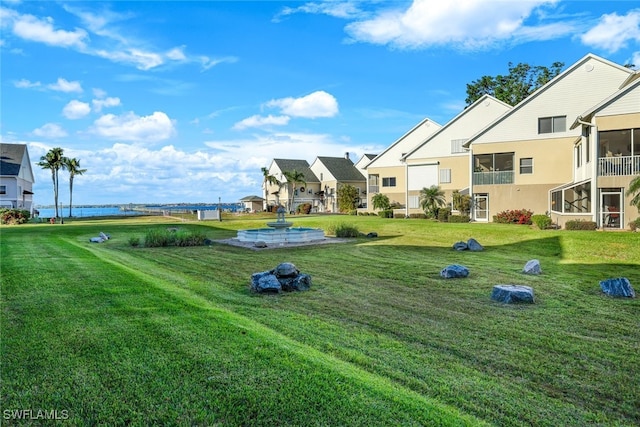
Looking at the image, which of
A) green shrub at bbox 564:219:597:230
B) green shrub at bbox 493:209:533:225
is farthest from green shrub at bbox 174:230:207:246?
green shrub at bbox 493:209:533:225

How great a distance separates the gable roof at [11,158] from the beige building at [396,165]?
43.2 metres

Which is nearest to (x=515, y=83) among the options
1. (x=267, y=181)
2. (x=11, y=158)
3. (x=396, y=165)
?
(x=396, y=165)

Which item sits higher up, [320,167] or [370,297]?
[320,167]

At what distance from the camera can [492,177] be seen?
99.6 feet

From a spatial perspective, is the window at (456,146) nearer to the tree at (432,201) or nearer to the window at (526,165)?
the tree at (432,201)

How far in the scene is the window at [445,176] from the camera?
38.7m

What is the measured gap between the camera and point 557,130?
1110 inches

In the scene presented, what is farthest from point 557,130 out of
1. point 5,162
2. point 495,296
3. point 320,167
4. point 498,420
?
point 5,162

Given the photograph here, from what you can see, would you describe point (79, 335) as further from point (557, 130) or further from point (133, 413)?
point (557, 130)

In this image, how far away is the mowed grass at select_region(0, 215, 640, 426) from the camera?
389cm

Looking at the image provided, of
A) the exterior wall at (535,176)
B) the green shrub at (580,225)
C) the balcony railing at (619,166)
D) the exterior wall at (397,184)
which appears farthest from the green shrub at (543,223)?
the exterior wall at (397,184)

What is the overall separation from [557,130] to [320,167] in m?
42.3

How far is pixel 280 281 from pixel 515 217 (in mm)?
22866

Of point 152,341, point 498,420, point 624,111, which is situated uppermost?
point 624,111
